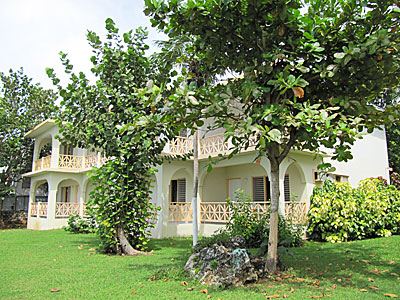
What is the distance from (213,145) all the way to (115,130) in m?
5.70

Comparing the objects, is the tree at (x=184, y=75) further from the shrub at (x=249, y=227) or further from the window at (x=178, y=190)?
the window at (x=178, y=190)

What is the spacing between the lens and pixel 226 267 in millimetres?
5129

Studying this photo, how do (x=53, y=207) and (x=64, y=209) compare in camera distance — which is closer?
(x=53, y=207)

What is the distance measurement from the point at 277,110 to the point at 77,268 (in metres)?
5.45

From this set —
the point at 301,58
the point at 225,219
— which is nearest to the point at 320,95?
the point at 301,58

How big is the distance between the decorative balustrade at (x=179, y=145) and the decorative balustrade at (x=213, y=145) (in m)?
0.74

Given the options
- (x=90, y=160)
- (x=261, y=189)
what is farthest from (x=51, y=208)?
(x=261, y=189)

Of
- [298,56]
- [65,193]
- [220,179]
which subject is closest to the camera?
[298,56]

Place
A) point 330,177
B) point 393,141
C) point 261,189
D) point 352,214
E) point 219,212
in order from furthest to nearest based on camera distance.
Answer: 1. point 393,141
2. point 261,189
3. point 330,177
4. point 219,212
5. point 352,214

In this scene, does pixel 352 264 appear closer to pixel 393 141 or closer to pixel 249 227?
pixel 249 227

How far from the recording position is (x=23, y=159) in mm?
21547

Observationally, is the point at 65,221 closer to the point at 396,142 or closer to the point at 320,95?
the point at 320,95

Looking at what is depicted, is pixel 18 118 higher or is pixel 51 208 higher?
pixel 18 118

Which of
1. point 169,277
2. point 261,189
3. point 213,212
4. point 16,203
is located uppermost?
point 261,189
